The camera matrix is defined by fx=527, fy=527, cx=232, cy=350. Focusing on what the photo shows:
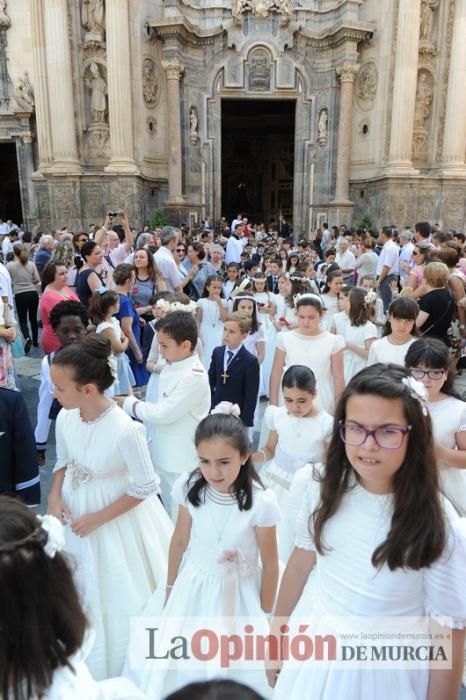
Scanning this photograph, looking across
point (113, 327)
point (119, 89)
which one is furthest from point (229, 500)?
point (119, 89)

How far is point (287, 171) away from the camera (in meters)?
30.3

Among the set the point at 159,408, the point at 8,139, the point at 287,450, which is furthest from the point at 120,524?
the point at 8,139

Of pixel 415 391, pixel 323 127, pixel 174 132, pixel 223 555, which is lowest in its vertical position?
pixel 223 555

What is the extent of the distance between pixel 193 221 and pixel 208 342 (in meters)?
12.1

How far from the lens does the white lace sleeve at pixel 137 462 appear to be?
2613mm

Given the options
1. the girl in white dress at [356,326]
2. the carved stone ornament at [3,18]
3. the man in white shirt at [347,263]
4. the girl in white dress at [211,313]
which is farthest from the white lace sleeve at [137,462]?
the carved stone ornament at [3,18]

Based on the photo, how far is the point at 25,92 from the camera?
16781 millimetres

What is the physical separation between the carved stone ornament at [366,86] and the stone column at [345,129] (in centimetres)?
36

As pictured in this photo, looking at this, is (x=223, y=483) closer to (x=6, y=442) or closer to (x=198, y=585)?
(x=198, y=585)

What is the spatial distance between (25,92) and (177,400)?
56.0 ft

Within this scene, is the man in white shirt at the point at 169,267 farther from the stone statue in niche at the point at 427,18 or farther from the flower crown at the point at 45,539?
the stone statue in niche at the point at 427,18

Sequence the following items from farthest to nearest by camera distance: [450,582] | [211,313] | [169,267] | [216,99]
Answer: [216,99] → [169,267] → [211,313] → [450,582]

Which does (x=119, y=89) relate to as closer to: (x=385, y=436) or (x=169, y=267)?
(x=169, y=267)

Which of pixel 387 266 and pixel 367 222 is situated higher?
pixel 367 222
